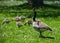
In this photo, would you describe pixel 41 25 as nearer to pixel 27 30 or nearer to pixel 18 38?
pixel 18 38

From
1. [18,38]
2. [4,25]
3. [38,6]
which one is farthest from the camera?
[38,6]

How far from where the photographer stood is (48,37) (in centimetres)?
1135

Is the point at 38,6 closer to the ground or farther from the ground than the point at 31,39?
closer to the ground

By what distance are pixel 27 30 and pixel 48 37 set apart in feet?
6.76

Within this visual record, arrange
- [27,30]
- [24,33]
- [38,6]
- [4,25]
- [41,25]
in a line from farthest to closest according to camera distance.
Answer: [38,6]
[4,25]
[27,30]
[24,33]
[41,25]

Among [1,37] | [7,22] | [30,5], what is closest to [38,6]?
[30,5]

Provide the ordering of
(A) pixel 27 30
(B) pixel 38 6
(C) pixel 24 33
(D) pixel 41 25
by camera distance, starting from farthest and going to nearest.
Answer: (B) pixel 38 6
(A) pixel 27 30
(C) pixel 24 33
(D) pixel 41 25

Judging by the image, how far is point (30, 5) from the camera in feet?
89.4

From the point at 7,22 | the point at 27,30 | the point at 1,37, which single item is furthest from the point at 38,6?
the point at 1,37

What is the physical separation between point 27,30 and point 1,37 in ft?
6.60

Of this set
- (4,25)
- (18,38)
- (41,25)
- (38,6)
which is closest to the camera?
(41,25)

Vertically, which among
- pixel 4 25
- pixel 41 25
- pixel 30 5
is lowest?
pixel 30 5

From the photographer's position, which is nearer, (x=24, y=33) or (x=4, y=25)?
(x=24, y=33)

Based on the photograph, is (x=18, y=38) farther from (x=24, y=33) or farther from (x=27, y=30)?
(x=27, y=30)
